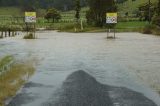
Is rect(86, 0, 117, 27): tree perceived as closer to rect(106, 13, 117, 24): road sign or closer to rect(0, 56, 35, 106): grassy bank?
rect(106, 13, 117, 24): road sign

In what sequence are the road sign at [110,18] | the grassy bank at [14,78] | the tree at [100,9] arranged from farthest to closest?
the tree at [100,9] → the road sign at [110,18] → the grassy bank at [14,78]

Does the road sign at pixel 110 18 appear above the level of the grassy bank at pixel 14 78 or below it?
above

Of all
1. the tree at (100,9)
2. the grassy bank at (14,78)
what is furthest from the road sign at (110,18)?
the grassy bank at (14,78)

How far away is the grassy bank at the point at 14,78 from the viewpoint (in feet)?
47.7

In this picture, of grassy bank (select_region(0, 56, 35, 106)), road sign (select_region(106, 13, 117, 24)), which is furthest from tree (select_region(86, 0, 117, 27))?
grassy bank (select_region(0, 56, 35, 106))

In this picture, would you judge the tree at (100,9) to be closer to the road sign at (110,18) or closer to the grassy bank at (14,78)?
the road sign at (110,18)

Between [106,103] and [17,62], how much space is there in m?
12.2

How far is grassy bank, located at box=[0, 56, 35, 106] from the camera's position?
47.7ft

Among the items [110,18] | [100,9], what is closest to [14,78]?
[110,18]

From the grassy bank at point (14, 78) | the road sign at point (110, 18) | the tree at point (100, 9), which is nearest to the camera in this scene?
the grassy bank at point (14, 78)

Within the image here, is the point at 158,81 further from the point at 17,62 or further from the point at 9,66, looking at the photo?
the point at 17,62

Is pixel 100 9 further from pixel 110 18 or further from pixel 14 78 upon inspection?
pixel 14 78

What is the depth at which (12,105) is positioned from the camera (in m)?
12.6

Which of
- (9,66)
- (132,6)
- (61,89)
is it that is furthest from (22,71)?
(132,6)
